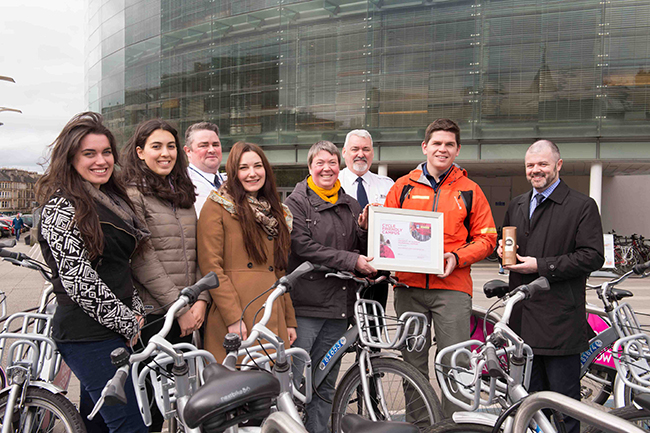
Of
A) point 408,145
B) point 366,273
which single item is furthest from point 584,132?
point 366,273

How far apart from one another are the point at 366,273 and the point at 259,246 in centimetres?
83

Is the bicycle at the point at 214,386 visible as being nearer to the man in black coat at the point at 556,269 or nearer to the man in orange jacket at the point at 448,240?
the man in orange jacket at the point at 448,240

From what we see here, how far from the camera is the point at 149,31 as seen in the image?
88.2ft

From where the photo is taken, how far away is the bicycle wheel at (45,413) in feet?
9.03

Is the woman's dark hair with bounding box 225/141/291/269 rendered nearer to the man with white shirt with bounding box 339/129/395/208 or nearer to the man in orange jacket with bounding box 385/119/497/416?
the man in orange jacket with bounding box 385/119/497/416

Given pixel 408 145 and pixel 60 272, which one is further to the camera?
pixel 408 145

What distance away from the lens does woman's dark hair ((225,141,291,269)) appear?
10.2 ft

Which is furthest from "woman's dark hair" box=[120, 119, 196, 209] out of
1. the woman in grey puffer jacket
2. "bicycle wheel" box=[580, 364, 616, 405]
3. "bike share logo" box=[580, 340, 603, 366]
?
"bicycle wheel" box=[580, 364, 616, 405]

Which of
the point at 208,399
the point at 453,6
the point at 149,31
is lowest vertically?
the point at 208,399

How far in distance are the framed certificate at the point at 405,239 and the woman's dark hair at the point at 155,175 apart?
1307 millimetres

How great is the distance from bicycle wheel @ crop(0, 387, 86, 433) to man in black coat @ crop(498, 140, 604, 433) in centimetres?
294

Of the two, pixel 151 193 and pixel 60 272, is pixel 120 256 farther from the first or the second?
pixel 151 193

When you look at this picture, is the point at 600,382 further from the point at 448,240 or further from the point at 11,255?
the point at 11,255

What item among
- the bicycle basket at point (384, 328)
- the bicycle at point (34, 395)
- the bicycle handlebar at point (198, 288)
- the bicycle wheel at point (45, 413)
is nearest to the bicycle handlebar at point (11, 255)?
the bicycle at point (34, 395)
